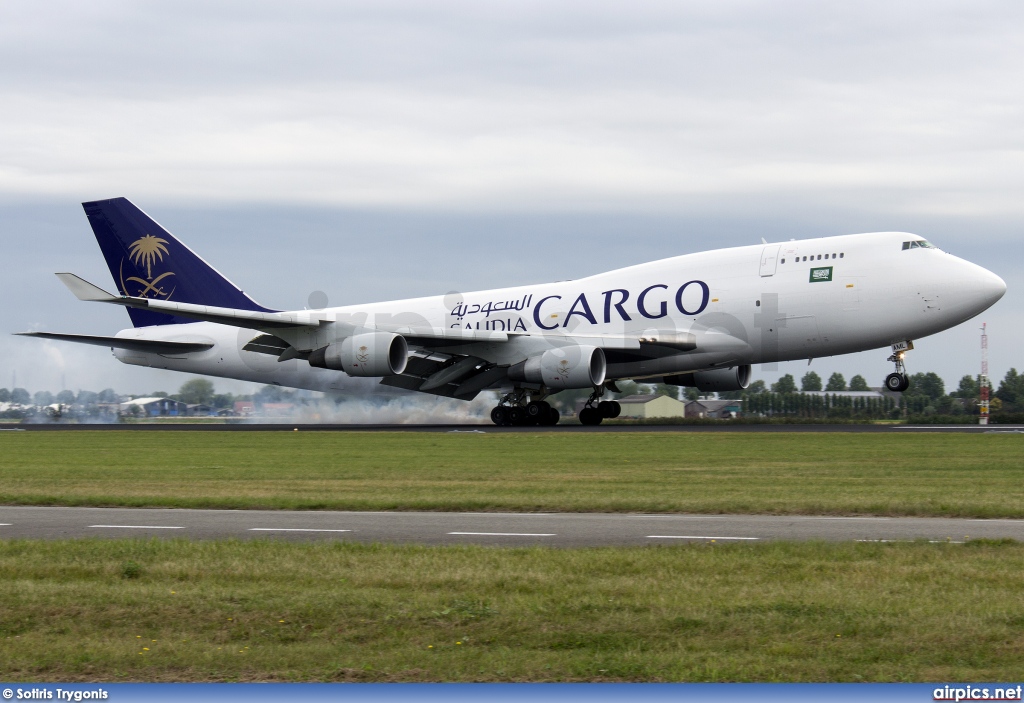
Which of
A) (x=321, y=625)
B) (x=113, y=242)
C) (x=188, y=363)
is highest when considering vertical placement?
(x=113, y=242)

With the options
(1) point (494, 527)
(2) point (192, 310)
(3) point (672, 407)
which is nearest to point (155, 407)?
(2) point (192, 310)

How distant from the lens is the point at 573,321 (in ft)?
138

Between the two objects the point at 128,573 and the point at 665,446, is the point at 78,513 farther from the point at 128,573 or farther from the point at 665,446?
the point at 665,446

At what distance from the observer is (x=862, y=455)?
81.7 feet

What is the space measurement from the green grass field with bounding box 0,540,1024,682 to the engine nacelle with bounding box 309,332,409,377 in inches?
1080

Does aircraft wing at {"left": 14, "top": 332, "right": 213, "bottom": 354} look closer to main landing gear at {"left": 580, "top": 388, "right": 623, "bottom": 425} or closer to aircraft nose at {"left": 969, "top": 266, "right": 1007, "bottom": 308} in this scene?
main landing gear at {"left": 580, "top": 388, "right": 623, "bottom": 425}

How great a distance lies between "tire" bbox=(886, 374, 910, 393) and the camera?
1383 inches

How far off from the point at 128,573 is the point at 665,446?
20779 mm

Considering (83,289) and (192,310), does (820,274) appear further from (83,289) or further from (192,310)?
(83,289)

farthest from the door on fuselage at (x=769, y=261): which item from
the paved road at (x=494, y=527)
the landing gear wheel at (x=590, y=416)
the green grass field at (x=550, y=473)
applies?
the paved road at (x=494, y=527)

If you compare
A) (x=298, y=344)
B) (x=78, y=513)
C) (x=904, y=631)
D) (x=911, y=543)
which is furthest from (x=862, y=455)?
(x=298, y=344)

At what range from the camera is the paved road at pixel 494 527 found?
40.9ft

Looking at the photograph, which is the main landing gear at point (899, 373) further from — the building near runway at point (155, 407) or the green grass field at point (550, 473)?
the building near runway at point (155, 407)

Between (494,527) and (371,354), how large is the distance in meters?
25.5
